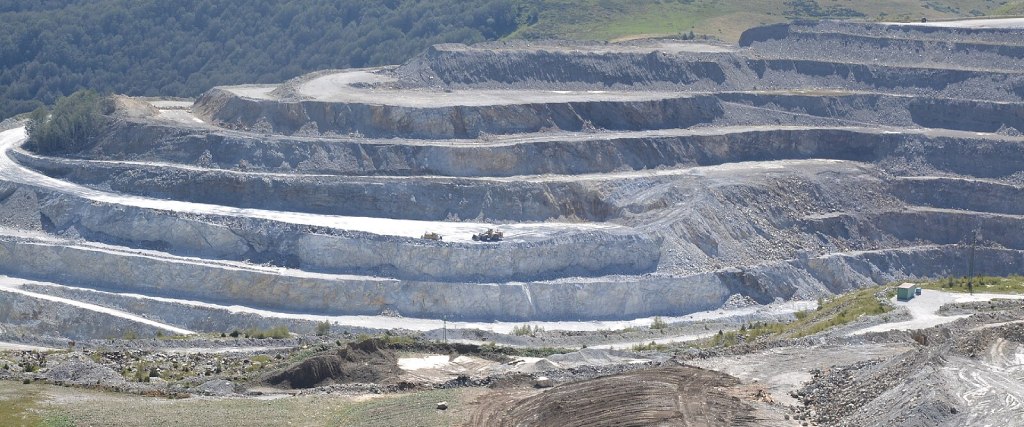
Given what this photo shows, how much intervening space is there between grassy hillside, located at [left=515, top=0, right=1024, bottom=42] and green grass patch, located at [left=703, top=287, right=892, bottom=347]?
61.2 metres

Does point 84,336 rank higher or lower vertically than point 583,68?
lower

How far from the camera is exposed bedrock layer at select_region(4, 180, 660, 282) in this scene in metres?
70.3

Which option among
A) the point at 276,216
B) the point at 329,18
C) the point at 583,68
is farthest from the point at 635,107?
the point at 329,18

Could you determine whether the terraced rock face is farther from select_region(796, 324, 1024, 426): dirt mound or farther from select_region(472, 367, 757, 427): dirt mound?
select_region(796, 324, 1024, 426): dirt mound

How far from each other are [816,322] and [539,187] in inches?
845

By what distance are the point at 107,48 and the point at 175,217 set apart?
58.5m

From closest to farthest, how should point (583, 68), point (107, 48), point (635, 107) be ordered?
point (635, 107)
point (583, 68)
point (107, 48)

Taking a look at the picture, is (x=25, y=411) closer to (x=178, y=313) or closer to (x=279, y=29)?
(x=178, y=313)

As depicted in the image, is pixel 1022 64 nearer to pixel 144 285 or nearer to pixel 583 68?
pixel 583 68

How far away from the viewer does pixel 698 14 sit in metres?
135

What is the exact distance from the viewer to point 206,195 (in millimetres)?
78625

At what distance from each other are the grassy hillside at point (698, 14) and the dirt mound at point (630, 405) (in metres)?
80.9

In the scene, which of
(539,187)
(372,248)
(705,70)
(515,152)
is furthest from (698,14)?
(372,248)

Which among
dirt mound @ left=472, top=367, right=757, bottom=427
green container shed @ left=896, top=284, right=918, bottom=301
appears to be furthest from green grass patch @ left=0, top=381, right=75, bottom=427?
green container shed @ left=896, top=284, right=918, bottom=301
